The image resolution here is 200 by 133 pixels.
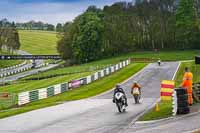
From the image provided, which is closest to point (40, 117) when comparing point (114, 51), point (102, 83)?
point (102, 83)

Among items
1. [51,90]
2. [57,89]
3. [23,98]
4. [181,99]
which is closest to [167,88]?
[181,99]

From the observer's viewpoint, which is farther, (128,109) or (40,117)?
(128,109)

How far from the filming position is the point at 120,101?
27.4 meters

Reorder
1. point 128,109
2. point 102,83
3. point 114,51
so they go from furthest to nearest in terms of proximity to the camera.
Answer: point 114,51 → point 102,83 → point 128,109

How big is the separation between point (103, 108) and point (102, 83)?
25056 mm

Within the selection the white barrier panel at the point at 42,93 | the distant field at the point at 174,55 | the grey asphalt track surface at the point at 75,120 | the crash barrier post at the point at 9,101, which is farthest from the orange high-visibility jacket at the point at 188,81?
the distant field at the point at 174,55

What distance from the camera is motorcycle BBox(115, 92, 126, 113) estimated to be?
27.3 m

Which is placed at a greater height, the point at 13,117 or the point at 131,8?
the point at 131,8

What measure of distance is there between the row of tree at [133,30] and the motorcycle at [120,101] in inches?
3778

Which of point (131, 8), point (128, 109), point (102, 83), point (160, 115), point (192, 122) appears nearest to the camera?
point (192, 122)

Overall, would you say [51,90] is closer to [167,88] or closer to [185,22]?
[167,88]

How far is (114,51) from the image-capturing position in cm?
12900

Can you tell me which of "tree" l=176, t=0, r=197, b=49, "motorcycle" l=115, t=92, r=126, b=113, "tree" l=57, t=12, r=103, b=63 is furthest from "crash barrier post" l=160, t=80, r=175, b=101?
"tree" l=176, t=0, r=197, b=49

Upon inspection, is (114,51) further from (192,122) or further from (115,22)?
(192,122)
